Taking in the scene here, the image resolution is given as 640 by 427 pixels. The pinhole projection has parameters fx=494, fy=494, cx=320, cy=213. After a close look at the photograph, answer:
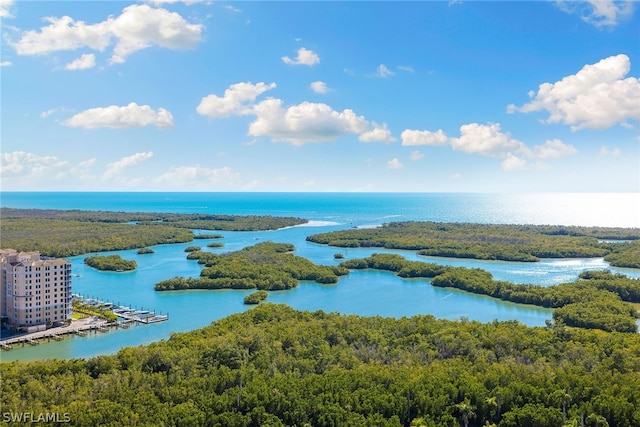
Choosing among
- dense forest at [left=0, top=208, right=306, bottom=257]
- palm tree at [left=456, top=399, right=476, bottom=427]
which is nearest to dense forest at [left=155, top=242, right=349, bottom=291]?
dense forest at [left=0, top=208, right=306, bottom=257]

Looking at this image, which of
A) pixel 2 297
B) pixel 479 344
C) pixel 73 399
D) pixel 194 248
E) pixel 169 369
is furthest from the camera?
pixel 194 248

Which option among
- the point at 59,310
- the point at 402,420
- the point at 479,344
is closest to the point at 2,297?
the point at 59,310

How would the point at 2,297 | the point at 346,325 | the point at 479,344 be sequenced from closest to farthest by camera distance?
the point at 479,344 < the point at 346,325 < the point at 2,297

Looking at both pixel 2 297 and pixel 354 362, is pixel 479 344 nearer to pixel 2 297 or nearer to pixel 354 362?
pixel 354 362

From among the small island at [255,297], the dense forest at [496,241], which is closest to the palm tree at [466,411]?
the small island at [255,297]

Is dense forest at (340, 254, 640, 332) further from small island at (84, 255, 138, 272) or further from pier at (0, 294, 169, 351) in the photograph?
pier at (0, 294, 169, 351)
